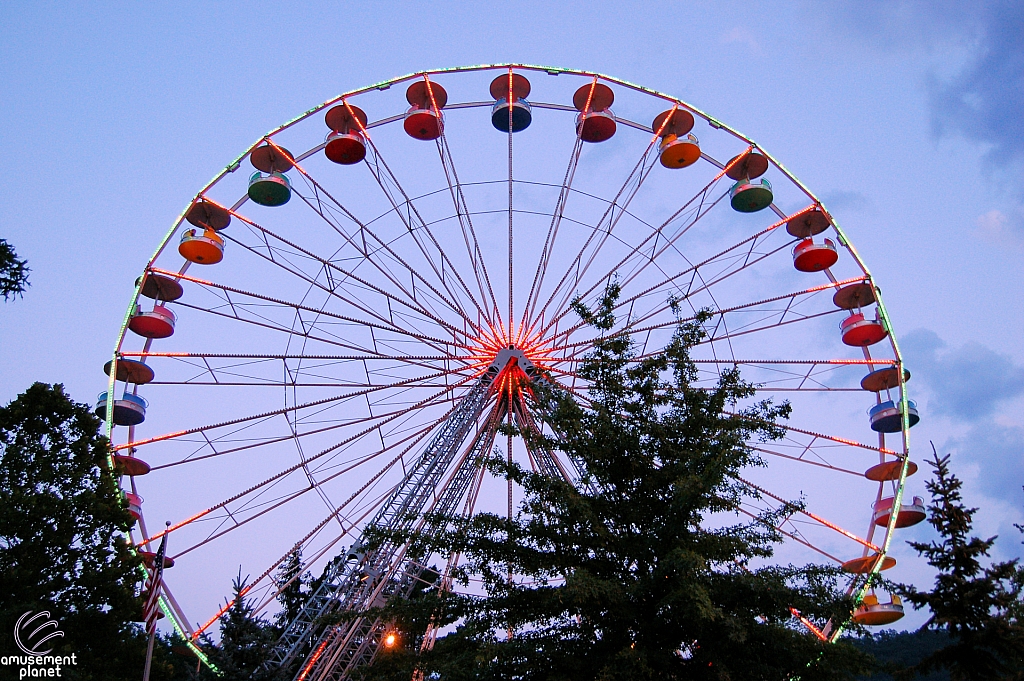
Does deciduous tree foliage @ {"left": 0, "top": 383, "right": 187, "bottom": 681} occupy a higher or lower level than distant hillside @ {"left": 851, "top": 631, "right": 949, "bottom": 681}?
lower

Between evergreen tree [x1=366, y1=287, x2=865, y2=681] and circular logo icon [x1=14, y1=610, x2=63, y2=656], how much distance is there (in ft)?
15.7

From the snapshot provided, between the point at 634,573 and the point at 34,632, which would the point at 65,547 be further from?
the point at 634,573

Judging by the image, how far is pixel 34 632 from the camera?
43.6 feet

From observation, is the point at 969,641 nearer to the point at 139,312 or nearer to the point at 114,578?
the point at 114,578

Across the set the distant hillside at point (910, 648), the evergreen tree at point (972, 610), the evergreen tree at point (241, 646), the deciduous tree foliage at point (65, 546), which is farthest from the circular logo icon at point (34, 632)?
the distant hillside at point (910, 648)

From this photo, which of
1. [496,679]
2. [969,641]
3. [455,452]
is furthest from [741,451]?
[455,452]

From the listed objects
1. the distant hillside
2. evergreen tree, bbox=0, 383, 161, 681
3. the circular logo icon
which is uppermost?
the distant hillside

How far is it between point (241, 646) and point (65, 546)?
4088mm

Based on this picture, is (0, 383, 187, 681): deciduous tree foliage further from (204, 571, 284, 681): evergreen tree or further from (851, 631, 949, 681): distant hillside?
(851, 631, 949, 681): distant hillside

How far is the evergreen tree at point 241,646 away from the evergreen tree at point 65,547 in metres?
1.82

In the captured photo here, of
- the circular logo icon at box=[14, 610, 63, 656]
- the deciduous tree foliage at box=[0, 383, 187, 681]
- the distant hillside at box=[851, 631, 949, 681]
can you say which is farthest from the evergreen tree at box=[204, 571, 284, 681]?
the distant hillside at box=[851, 631, 949, 681]

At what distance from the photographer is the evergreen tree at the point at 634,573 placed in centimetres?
1148

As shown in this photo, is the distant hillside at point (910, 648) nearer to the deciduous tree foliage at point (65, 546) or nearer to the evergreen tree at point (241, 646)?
the evergreen tree at point (241, 646)

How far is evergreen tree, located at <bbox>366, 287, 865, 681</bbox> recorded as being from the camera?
37.7 ft
